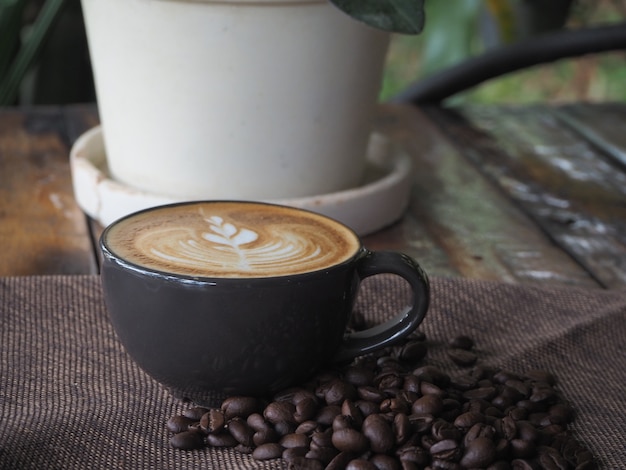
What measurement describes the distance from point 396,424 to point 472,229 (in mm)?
464

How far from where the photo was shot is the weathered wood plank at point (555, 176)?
953 mm

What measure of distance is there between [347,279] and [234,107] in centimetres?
31

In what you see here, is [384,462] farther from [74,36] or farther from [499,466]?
[74,36]

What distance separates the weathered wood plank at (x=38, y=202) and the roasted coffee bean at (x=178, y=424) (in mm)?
298

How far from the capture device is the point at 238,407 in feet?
1.89

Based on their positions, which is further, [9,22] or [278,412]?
[9,22]

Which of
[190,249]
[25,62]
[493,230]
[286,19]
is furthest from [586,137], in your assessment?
[190,249]

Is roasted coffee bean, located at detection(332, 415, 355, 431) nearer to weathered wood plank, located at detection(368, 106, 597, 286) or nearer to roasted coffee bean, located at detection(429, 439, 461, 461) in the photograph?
roasted coffee bean, located at detection(429, 439, 461, 461)

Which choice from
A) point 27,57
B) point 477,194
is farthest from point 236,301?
point 27,57

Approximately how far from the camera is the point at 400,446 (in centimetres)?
55

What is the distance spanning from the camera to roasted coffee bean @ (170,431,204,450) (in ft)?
1.82

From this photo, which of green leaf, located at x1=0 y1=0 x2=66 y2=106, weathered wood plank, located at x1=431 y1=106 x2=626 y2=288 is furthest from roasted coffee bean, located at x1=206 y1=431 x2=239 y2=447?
green leaf, located at x1=0 y1=0 x2=66 y2=106

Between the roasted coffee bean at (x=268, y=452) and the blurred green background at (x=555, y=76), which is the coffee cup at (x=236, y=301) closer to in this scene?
the roasted coffee bean at (x=268, y=452)

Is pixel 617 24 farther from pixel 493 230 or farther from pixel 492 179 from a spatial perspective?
pixel 493 230
